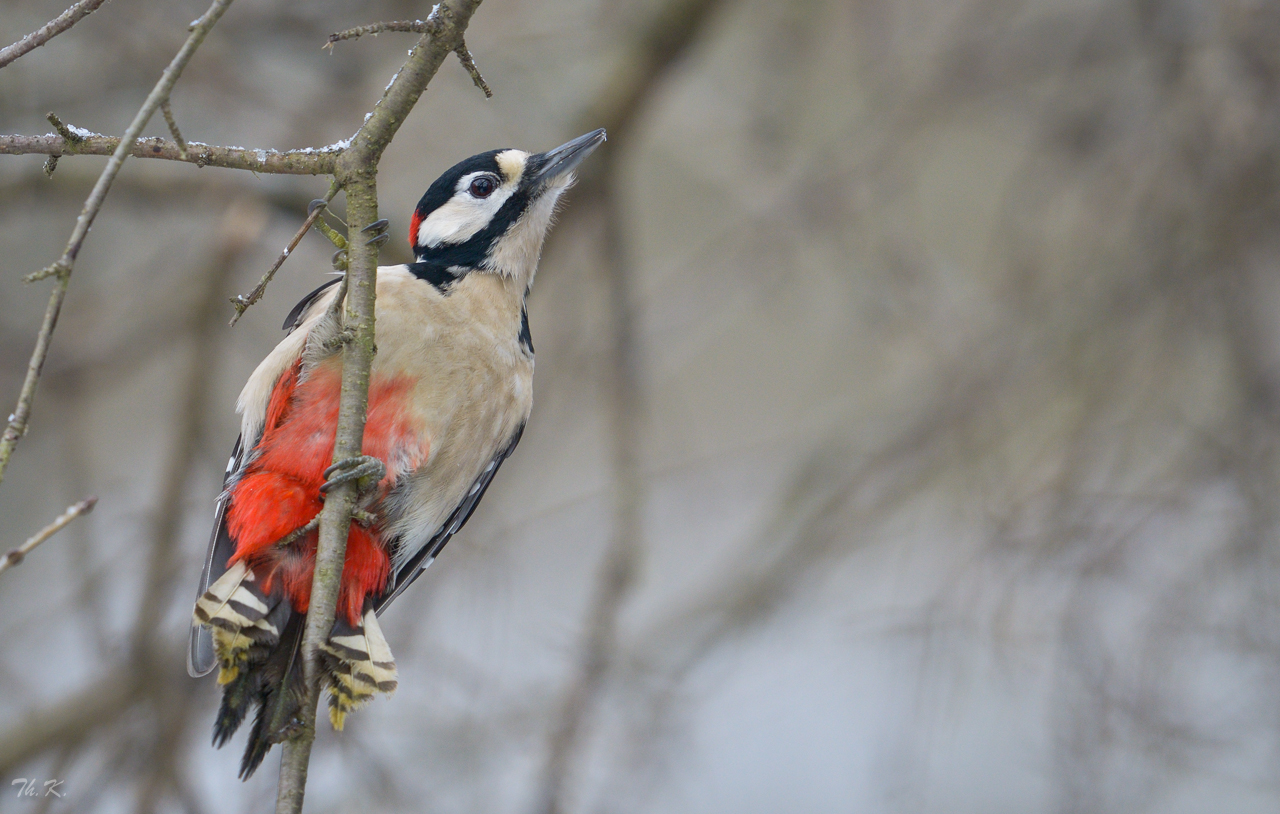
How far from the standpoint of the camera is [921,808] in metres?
4.07

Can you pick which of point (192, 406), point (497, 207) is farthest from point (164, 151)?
point (192, 406)

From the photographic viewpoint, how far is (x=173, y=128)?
4.83ft

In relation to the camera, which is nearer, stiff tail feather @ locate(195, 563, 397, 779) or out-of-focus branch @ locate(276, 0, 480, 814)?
out-of-focus branch @ locate(276, 0, 480, 814)

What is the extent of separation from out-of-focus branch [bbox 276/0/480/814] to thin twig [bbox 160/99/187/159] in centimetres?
23

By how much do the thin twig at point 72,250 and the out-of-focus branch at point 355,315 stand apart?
1.13 ft

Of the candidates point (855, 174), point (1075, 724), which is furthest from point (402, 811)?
point (855, 174)

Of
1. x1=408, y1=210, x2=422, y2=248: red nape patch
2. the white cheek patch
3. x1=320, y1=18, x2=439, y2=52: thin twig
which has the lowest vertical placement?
x1=320, y1=18, x2=439, y2=52: thin twig

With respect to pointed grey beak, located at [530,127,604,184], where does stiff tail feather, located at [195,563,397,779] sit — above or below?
below

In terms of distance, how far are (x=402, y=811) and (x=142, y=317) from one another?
239 cm

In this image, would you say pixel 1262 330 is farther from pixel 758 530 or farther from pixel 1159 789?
pixel 758 530

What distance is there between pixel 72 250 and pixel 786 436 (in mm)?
4342

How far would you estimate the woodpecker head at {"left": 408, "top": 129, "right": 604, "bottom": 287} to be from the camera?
113 inches
